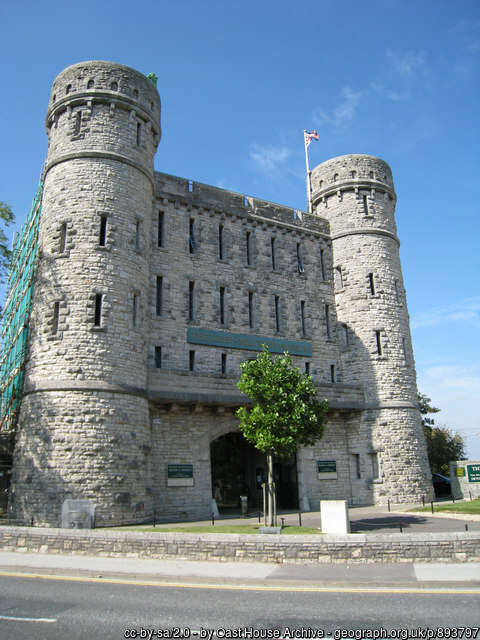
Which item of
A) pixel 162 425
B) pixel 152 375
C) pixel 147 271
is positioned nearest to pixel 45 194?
pixel 147 271

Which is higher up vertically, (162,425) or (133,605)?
(162,425)

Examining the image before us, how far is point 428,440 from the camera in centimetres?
A: 3984

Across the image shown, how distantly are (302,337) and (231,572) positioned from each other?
18396mm

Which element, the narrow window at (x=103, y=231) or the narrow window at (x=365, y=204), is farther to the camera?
the narrow window at (x=365, y=204)

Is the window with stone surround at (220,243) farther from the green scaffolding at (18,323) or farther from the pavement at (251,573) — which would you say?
the pavement at (251,573)

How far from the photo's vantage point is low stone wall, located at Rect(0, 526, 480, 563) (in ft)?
34.0

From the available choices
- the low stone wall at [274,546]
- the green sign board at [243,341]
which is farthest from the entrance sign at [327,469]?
the low stone wall at [274,546]

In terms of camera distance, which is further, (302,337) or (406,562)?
(302,337)

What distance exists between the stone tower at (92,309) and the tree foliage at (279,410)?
190 inches

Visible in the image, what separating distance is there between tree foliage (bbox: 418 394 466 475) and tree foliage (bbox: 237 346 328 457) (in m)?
24.8

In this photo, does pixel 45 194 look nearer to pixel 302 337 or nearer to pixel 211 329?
pixel 211 329

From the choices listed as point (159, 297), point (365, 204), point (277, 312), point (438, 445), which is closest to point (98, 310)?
point (159, 297)

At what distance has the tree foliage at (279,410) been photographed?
16.1m

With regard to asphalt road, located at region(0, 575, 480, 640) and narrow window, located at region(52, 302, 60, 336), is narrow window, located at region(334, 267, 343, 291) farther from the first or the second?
asphalt road, located at region(0, 575, 480, 640)
